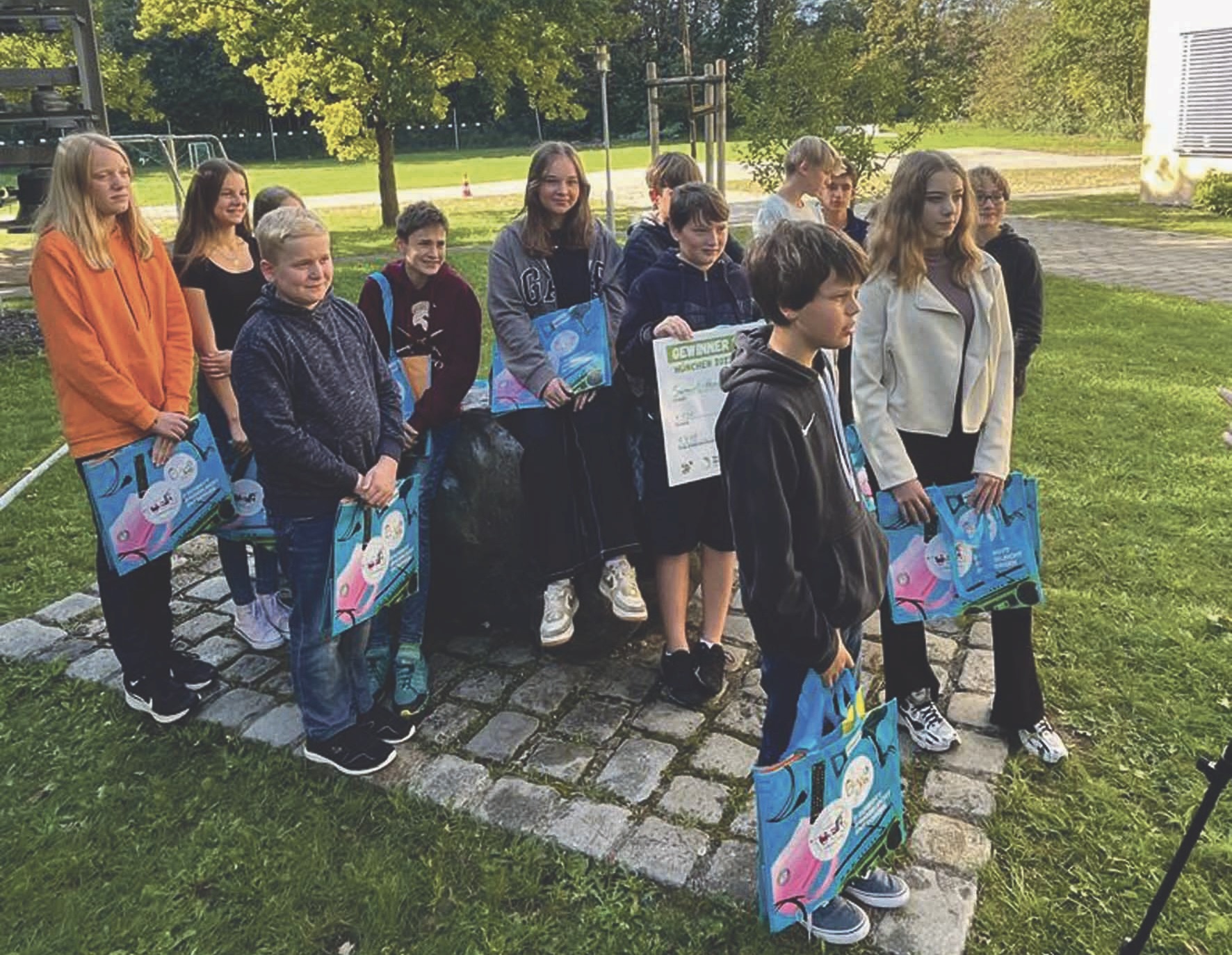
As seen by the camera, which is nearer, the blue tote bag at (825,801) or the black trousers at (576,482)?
the blue tote bag at (825,801)

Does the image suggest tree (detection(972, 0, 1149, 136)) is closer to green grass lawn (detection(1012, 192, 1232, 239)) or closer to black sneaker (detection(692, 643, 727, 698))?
green grass lawn (detection(1012, 192, 1232, 239))

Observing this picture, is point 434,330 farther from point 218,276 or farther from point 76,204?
point 76,204

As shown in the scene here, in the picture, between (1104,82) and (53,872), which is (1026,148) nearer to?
(1104,82)

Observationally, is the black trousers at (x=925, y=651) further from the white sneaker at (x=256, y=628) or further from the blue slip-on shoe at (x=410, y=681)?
the white sneaker at (x=256, y=628)

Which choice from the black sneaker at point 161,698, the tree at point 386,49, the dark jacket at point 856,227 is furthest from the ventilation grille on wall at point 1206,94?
the black sneaker at point 161,698

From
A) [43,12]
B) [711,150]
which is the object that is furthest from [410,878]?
[711,150]

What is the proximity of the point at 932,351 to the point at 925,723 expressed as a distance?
1328 millimetres

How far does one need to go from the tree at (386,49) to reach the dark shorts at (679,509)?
15989mm

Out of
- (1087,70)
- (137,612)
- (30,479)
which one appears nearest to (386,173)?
(30,479)

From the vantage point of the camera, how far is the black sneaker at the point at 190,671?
410 cm

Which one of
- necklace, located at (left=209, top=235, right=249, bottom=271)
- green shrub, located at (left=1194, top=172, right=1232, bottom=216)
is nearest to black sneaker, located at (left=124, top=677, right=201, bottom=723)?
necklace, located at (left=209, top=235, right=249, bottom=271)

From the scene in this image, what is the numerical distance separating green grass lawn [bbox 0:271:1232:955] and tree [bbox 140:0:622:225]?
613 inches

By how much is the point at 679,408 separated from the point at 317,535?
1.33 m

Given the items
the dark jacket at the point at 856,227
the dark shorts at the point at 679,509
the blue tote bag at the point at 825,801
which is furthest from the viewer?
the dark jacket at the point at 856,227
